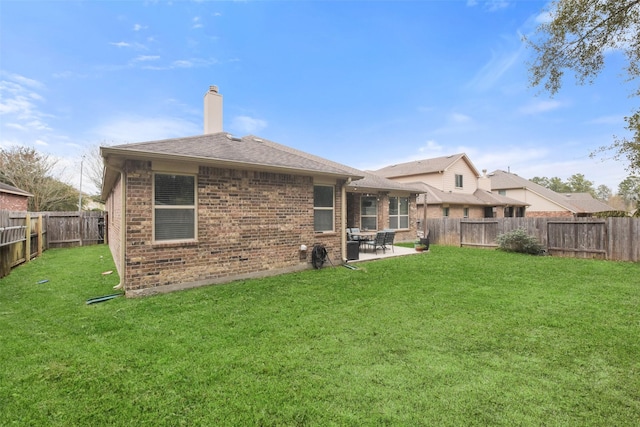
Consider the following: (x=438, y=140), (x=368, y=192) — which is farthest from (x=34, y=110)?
(x=438, y=140)

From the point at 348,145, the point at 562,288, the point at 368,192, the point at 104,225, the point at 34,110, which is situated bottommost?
the point at 562,288

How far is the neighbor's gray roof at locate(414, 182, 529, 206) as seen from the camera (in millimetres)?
20266

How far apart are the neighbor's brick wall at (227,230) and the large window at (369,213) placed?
20.2 ft

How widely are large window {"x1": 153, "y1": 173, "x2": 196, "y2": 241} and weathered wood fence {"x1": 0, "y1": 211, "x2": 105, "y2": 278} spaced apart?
4.83 meters

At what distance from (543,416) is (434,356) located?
1.16m

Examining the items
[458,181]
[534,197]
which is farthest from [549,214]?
[458,181]

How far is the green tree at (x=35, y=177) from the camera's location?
24.5 m

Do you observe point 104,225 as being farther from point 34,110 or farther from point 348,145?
point 348,145

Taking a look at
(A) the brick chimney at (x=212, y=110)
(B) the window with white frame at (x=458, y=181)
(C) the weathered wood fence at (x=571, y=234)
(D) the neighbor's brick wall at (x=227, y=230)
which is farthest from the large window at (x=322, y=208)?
(B) the window with white frame at (x=458, y=181)

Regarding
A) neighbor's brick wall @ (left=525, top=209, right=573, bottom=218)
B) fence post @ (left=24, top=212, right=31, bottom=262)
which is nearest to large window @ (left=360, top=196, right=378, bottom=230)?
fence post @ (left=24, top=212, right=31, bottom=262)

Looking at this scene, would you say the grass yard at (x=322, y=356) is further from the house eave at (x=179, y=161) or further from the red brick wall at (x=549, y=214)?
the red brick wall at (x=549, y=214)

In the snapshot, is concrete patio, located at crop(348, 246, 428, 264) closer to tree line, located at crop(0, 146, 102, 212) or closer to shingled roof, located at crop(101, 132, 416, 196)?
Answer: shingled roof, located at crop(101, 132, 416, 196)

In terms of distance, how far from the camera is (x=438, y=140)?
90.5 ft

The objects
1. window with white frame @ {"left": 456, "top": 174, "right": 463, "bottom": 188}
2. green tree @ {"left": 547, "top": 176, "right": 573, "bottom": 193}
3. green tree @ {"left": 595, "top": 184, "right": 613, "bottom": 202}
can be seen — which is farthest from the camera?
green tree @ {"left": 595, "top": 184, "right": 613, "bottom": 202}
